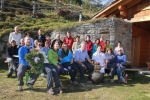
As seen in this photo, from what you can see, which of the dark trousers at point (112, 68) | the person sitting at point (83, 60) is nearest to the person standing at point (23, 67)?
the person sitting at point (83, 60)

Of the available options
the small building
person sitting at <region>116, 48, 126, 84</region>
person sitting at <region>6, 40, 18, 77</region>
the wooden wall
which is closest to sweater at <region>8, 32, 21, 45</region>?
person sitting at <region>6, 40, 18, 77</region>

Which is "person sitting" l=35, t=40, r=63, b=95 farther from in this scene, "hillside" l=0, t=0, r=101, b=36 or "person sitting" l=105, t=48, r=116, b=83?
"hillside" l=0, t=0, r=101, b=36

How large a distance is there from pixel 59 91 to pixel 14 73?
2891 millimetres

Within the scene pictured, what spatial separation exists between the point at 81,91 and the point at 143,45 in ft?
21.5

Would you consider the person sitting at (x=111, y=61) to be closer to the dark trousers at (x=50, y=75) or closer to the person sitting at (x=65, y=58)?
the person sitting at (x=65, y=58)

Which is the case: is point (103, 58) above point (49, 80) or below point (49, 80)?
above

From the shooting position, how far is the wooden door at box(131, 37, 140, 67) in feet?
36.6

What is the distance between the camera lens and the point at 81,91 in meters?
6.14

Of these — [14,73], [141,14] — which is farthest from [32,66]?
[141,14]

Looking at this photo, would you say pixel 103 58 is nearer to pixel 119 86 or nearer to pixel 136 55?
pixel 119 86

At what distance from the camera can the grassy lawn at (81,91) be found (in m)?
5.43

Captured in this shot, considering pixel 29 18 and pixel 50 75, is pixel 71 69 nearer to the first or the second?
pixel 50 75

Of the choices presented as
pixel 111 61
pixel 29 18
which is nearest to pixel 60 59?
pixel 111 61

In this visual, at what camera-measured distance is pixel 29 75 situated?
20.0ft
